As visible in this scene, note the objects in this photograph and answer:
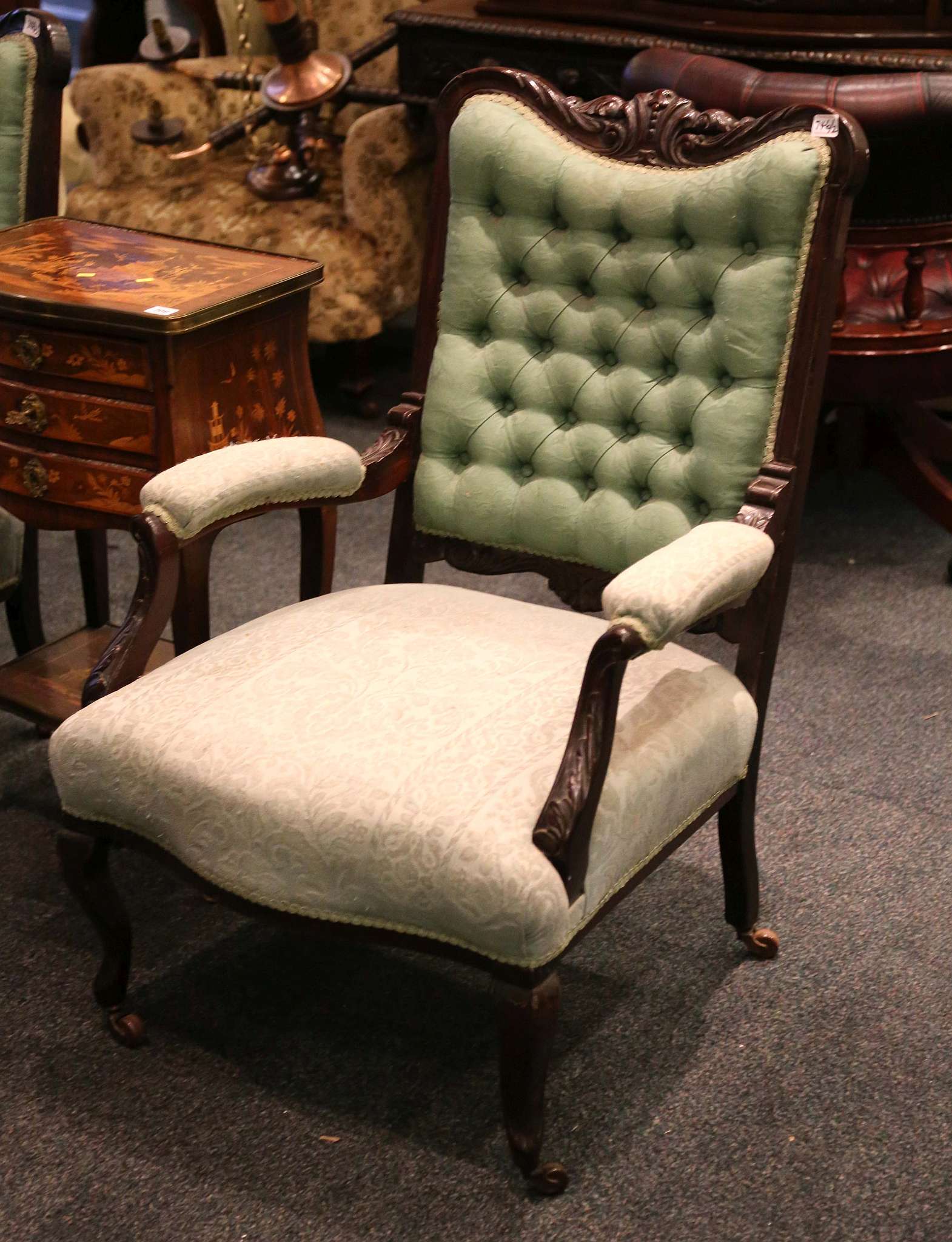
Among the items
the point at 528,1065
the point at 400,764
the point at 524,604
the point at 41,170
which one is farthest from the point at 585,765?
the point at 41,170

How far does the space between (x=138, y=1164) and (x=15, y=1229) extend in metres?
0.14

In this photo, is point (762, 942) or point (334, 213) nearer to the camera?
point (762, 942)

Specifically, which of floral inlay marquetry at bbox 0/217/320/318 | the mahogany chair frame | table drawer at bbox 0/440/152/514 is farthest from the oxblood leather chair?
table drawer at bbox 0/440/152/514

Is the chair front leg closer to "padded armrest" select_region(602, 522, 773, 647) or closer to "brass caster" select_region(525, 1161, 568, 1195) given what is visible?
"padded armrest" select_region(602, 522, 773, 647)

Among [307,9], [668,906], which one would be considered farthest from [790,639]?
[307,9]

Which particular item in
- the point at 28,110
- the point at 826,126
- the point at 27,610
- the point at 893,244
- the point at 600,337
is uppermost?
the point at 826,126

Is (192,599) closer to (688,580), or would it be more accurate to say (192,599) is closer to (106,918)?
(106,918)

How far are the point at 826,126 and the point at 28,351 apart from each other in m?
1.07

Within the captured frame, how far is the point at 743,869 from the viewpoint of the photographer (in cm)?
193

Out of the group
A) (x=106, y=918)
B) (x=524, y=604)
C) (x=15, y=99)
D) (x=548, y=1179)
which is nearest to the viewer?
(x=548, y=1179)

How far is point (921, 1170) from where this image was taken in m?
1.64

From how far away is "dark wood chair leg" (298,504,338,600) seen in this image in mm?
2043

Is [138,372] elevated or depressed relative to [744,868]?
elevated

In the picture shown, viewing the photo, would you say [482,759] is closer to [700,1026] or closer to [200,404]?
[700,1026]
